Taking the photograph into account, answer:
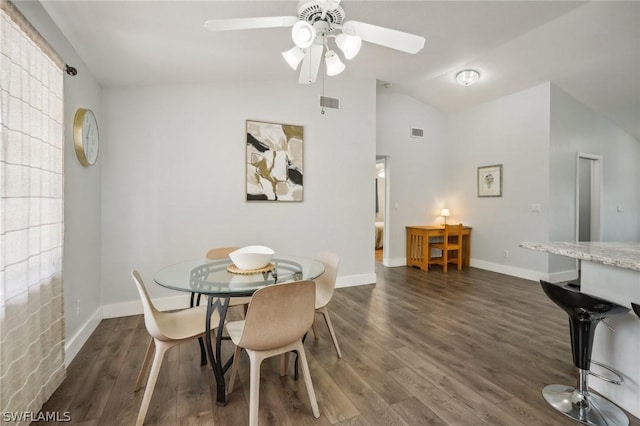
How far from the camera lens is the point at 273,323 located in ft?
4.80

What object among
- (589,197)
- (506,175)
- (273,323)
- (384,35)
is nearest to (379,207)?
(506,175)

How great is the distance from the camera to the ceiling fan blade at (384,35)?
1.78m

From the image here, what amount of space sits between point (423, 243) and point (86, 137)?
4.93 metres

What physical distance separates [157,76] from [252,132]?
109 cm

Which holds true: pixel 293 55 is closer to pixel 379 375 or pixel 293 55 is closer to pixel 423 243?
pixel 379 375

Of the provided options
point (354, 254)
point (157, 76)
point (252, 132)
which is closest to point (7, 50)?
point (157, 76)

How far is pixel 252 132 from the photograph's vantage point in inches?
139

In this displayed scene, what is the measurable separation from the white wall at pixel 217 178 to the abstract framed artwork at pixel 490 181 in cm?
240

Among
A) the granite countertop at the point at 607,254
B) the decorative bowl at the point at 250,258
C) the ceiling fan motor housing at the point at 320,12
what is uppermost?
the ceiling fan motor housing at the point at 320,12

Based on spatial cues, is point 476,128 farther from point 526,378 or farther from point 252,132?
point 526,378

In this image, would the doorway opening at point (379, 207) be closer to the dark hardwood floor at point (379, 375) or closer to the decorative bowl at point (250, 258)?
the dark hardwood floor at point (379, 375)

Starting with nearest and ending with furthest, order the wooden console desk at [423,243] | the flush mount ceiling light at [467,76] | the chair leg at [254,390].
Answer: the chair leg at [254,390] < the flush mount ceiling light at [467,76] < the wooden console desk at [423,243]

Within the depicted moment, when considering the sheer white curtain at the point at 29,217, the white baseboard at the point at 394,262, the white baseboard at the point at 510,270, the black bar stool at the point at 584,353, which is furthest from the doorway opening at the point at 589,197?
the sheer white curtain at the point at 29,217

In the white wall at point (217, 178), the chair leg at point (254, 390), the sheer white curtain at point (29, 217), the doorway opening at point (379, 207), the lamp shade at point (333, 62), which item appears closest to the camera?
the sheer white curtain at point (29, 217)
